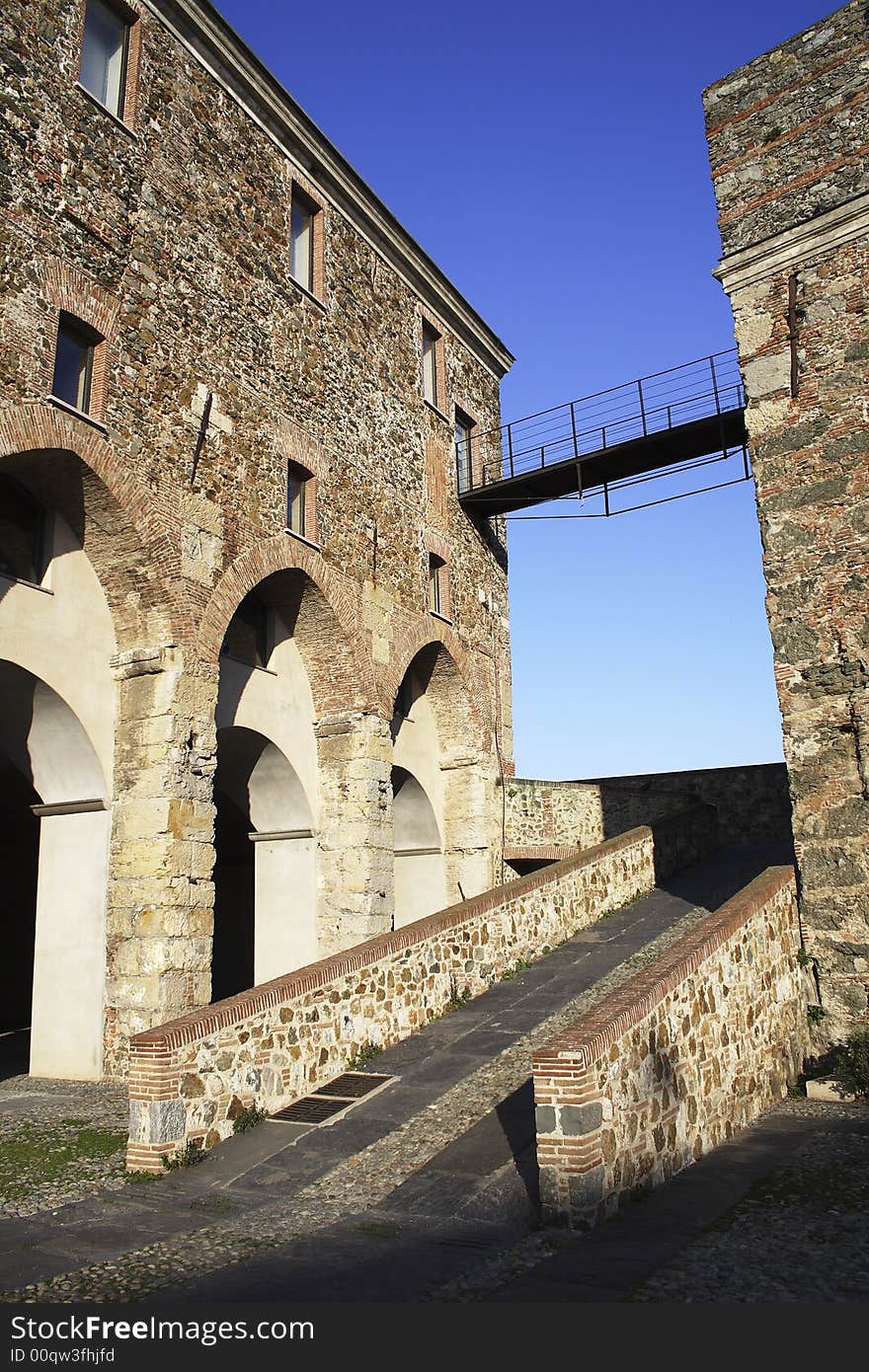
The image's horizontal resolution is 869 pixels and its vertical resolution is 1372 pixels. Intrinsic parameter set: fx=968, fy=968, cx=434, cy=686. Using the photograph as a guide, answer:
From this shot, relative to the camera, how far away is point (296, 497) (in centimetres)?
1354

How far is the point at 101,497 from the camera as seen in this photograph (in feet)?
33.3

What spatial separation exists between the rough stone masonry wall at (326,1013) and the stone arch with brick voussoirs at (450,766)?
3937 millimetres

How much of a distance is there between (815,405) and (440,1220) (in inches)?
333

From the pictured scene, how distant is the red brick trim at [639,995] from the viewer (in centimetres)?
559

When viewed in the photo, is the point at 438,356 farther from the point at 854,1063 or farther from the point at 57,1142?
the point at 57,1142

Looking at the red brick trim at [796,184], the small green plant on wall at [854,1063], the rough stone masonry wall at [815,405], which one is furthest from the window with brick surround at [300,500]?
the small green plant on wall at [854,1063]

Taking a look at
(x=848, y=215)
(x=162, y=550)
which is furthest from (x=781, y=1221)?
(x=848, y=215)

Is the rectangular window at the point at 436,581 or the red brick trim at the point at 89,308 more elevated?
the red brick trim at the point at 89,308

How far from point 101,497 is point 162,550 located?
860 millimetres

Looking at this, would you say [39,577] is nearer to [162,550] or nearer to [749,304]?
[162,550]

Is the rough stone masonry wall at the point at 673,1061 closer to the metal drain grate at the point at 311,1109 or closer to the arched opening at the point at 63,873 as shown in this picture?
the metal drain grate at the point at 311,1109

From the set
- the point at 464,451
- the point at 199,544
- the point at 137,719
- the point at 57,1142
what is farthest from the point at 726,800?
the point at 57,1142

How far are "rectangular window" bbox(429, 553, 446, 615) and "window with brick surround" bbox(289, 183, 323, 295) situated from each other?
4.71 m

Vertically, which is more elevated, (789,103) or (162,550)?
(789,103)
